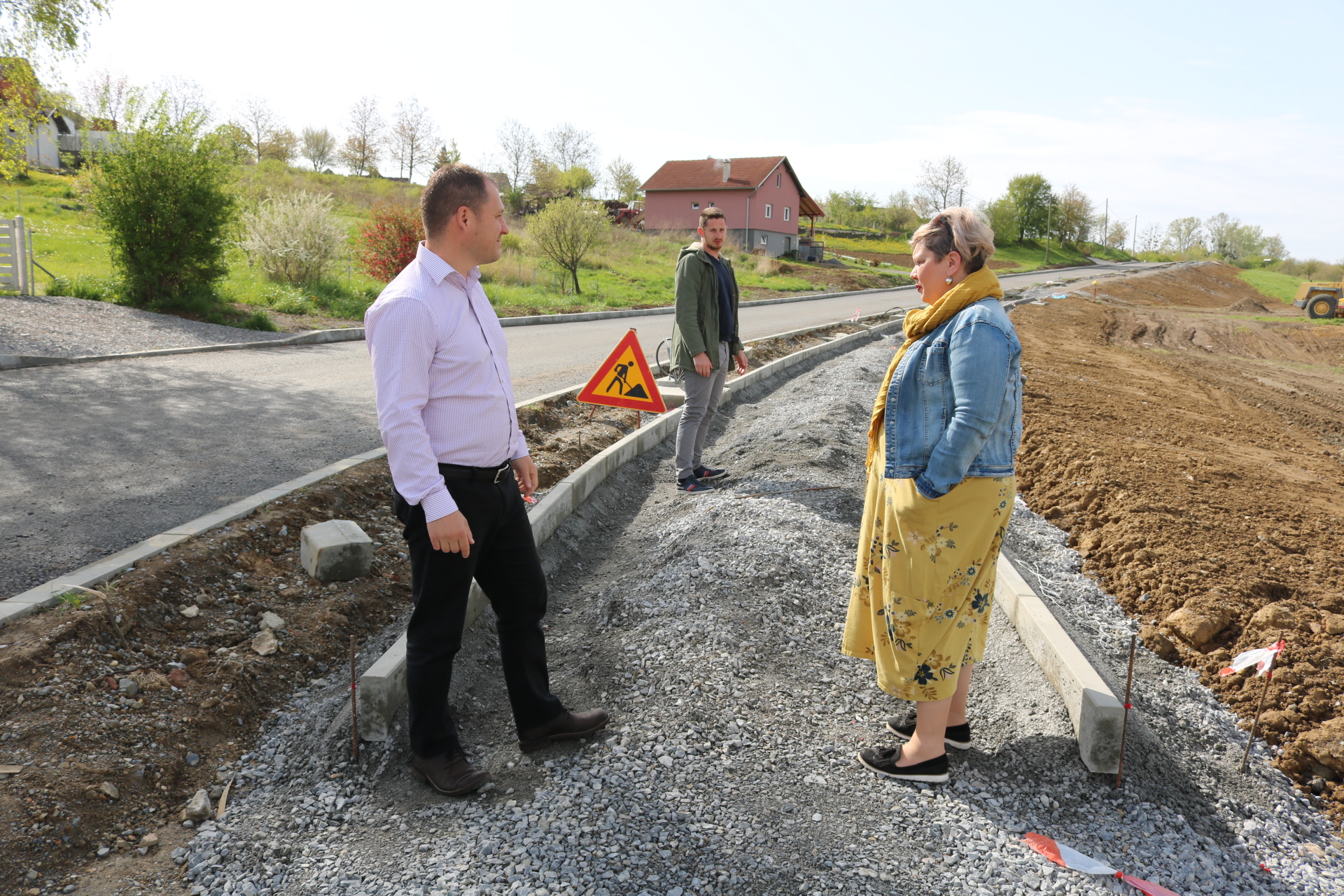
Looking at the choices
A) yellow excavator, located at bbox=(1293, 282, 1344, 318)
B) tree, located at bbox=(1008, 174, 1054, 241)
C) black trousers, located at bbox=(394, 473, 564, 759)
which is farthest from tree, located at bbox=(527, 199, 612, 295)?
tree, located at bbox=(1008, 174, 1054, 241)

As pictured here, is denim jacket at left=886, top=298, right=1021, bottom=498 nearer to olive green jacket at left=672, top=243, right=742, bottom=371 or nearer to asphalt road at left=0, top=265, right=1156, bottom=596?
olive green jacket at left=672, top=243, right=742, bottom=371

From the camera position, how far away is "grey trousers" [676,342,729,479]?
6258mm

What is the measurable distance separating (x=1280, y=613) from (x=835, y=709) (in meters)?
2.40

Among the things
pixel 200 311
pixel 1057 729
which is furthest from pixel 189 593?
pixel 200 311

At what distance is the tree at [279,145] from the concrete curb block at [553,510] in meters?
67.8

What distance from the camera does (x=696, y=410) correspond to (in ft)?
20.8

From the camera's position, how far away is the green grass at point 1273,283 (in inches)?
2014

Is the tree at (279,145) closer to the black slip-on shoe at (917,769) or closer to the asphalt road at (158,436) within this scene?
the asphalt road at (158,436)

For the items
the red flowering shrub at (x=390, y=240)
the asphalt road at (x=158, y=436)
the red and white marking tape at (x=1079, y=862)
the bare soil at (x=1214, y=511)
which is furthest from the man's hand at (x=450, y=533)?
the red flowering shrub at (x=390, y=240)

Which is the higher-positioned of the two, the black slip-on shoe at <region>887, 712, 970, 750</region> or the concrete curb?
the concrete curb

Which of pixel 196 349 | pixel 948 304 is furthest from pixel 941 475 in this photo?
pixel 196 349

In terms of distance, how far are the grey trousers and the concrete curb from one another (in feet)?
8.04

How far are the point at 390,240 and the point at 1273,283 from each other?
215 feet

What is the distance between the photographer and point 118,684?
3.25 meters
